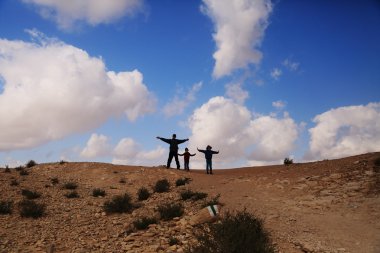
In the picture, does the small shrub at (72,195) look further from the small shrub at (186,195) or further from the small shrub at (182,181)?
the small shrub at (186,195)

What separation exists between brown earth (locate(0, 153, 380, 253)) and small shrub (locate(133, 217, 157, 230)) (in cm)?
21

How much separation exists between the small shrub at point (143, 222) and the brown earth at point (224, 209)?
21 cm

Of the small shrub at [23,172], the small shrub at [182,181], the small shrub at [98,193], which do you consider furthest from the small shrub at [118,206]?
the small shrub at [23,172]

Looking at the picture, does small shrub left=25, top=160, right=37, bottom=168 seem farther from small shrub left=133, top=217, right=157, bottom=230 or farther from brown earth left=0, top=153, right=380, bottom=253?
small shrub left=133, top=217, right=157, bottom=230

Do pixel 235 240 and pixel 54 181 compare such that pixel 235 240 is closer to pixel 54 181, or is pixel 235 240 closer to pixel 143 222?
pixel 143 222

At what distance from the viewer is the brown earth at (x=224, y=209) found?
10867 millimetres

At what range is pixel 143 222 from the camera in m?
12.3

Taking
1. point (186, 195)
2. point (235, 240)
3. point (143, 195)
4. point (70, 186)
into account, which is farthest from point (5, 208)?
point (235, 240)

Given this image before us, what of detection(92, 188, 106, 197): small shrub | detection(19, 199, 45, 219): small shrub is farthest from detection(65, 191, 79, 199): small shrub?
detection(19, 199, 45, 219): small shrub

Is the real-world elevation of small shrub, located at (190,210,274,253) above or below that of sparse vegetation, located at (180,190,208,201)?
below

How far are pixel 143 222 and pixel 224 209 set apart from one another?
290cm

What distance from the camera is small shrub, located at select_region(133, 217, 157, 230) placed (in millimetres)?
12164

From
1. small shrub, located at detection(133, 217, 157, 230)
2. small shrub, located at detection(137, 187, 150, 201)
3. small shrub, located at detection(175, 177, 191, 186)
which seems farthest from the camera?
small shrub, located at detection(175, 177, 191, 186)

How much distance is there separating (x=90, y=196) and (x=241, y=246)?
34.2 ft
